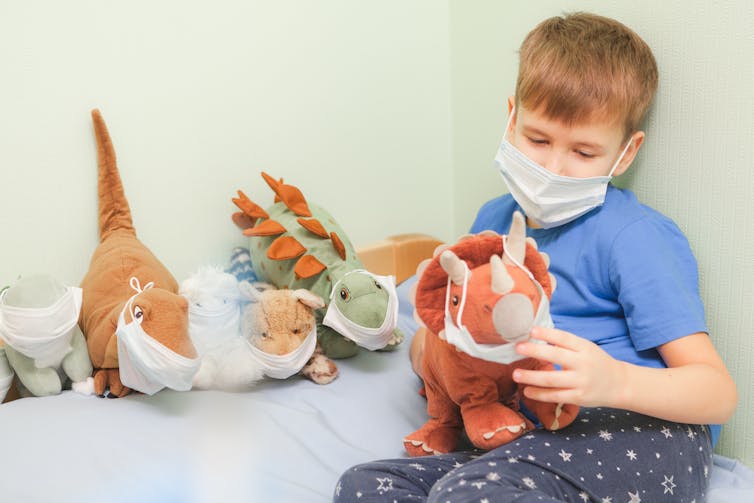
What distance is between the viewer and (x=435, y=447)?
2.72 feet

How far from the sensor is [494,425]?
722 mm

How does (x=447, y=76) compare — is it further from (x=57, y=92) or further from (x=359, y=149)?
(x=57, y=92)

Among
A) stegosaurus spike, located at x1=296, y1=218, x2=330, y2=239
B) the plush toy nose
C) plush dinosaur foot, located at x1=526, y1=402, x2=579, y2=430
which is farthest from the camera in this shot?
stegosaurus spike, located at x1=296, y1=218, x2=330, y2=239

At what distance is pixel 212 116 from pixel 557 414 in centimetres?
71

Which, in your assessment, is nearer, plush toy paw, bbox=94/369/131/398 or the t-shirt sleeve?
the t-shirt sleeve

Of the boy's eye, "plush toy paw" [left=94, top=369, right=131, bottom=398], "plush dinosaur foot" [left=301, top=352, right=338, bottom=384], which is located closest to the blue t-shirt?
the boy's eye

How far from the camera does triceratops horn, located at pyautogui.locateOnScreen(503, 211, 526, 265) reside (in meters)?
0.63

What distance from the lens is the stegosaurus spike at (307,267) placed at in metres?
0.99

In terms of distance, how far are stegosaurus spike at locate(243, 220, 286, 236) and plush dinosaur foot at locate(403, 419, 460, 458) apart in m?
0.37

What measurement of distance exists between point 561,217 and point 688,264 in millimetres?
167

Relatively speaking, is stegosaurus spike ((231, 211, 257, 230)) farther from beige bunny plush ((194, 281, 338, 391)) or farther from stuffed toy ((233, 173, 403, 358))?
beige bunny plush ((194, 281, 338, 391))

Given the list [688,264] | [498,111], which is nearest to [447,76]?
[498,111]

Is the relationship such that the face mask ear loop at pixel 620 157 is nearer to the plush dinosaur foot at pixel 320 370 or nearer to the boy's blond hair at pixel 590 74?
the boy's blond hair at pixel 590 74

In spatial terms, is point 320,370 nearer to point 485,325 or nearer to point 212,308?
point 212,308
